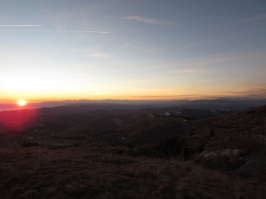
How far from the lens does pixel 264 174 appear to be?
1650cm

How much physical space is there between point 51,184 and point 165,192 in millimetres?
6657

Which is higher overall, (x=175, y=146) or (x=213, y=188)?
(x=213, y=188)

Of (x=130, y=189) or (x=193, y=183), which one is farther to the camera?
(x=193, y=183)

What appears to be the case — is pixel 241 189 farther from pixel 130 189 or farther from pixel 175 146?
pixel 175 146

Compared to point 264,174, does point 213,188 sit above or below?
above

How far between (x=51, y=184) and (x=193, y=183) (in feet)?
28.5

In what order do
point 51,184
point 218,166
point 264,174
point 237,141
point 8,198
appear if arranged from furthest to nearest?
point 237,141 → point 218,166 → point 264,174 → point 51,184 → point 8,198

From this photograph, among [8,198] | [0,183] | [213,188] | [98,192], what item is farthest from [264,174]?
[0,183]

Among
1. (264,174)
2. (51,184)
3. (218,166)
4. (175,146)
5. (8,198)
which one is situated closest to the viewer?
(8,198)

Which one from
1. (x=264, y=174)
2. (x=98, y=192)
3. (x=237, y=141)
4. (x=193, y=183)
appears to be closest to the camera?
(x=98, y=192)

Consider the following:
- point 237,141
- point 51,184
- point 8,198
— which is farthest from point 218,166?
point 8,198

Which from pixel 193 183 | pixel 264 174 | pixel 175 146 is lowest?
pixel 175 146

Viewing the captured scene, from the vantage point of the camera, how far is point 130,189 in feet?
37.4

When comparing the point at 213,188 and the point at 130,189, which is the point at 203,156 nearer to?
the point at 213,188
